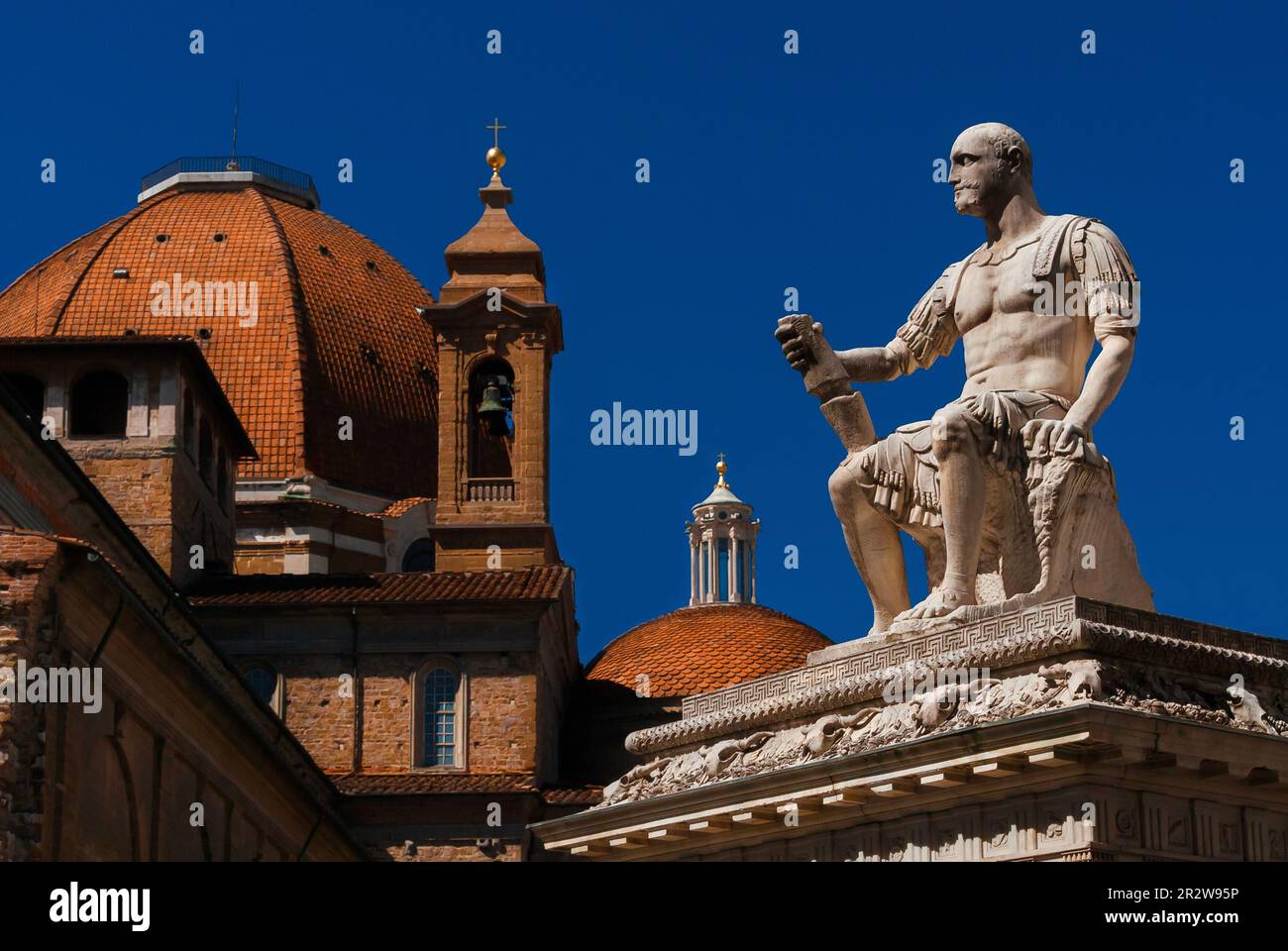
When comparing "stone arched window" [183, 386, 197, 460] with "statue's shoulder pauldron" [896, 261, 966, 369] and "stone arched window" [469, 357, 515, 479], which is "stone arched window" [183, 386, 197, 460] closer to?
"stone arched window" [469, 357, 515, 479]

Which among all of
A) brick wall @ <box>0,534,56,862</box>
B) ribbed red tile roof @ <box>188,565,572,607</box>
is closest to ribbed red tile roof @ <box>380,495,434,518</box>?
ribbed red tile roof @ <box>188,565,572,607</box>

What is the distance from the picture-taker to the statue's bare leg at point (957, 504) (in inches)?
689

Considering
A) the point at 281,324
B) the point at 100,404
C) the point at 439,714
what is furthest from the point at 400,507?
the point at 439,714

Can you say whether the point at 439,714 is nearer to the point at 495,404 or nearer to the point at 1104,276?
the point at 495,404

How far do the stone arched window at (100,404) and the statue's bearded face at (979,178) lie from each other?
47.3 meters

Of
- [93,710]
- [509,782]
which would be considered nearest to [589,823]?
[93,710]

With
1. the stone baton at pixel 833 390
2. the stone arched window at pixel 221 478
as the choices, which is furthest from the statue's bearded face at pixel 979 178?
the stone arched window at pixel 221 478

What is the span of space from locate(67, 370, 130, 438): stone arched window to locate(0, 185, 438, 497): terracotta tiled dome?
1292 cm

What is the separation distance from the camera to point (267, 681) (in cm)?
6259

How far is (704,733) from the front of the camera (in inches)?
731

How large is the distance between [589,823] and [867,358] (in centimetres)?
367

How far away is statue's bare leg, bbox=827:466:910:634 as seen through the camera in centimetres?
1833

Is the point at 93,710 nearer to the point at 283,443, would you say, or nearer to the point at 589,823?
the point at 589,823

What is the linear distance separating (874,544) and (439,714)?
146 feet
